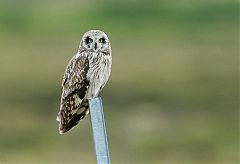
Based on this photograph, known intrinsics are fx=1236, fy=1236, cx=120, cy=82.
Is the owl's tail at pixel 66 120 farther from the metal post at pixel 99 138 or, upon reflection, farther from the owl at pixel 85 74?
the metal post at pixel 99 138

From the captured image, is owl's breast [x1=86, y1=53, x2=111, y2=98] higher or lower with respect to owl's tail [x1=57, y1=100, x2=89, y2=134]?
higher

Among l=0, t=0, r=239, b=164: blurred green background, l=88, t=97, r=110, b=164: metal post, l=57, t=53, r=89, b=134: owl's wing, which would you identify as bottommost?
l=88, t=97, r=110, b=164: metal post

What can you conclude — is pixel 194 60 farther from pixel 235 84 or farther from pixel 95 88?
pixel 95 88

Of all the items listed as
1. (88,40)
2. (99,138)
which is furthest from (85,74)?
(99,138)

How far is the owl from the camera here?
8570 millimetres

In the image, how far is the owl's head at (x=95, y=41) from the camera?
8688 millimetres

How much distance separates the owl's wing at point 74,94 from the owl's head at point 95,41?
81mm

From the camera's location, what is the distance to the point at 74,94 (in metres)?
8.55

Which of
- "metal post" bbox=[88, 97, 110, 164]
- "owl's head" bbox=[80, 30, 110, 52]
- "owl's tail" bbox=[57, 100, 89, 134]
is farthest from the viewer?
"owl's head" bbox=[80, 30, 110, 52]

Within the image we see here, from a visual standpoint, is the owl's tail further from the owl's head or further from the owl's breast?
the owl's head

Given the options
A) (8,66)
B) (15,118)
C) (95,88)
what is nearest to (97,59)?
(95,88)

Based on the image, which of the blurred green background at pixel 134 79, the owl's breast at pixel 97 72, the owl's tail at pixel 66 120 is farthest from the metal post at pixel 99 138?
the blurred green background at pixel 134 79

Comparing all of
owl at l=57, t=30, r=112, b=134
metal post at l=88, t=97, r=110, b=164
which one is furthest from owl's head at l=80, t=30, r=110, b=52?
metal post at l=88, t=97, r=110, b=164

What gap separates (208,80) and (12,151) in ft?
22.4
